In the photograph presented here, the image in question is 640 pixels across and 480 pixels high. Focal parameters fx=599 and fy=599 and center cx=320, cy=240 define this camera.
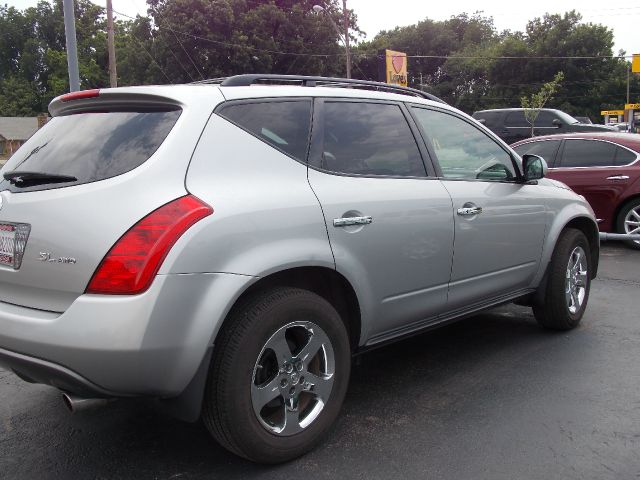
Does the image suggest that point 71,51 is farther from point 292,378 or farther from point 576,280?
point 292,378

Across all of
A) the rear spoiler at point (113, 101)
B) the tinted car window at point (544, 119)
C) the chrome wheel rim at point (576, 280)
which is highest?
the tinted car window at point (544, 119)

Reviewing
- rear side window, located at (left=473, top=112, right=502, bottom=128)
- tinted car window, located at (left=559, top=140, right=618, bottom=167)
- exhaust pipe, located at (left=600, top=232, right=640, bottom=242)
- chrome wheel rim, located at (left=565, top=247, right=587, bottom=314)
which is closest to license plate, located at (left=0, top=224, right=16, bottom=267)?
chrome wheel rim, located at (left=565, top=247, right=587, bottom=314)

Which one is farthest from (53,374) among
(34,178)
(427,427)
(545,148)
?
(545,148)

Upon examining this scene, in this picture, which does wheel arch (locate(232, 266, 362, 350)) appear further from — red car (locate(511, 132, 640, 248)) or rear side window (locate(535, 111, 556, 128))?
rear side window (locate(535, 111, 556, 128))

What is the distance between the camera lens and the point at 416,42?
7444 cm

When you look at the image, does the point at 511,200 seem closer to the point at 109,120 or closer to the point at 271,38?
the point at 109,120

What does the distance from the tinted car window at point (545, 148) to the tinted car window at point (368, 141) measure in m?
6.00

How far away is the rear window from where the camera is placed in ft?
8.48

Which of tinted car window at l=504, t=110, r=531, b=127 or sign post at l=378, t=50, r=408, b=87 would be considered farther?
sign post at l=378, t=50, r=408, b=87

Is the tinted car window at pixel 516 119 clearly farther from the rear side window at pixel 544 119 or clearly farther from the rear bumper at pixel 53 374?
the rear bumper at pixel 53 374

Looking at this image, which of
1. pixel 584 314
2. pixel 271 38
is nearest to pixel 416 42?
pixel 271 38

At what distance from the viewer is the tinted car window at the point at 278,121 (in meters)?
2.84

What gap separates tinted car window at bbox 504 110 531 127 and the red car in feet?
32.8

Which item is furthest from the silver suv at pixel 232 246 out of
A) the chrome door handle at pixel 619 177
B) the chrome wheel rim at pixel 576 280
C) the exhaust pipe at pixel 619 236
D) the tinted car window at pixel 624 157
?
the tinted car window at pixel 624 157
